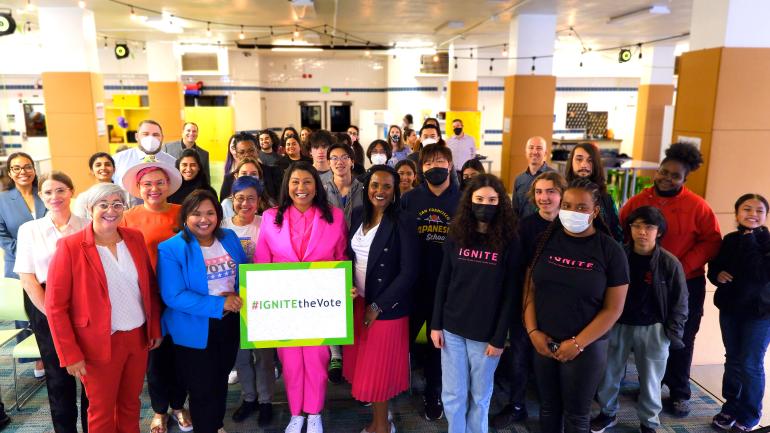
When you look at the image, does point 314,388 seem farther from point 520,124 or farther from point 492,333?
point 520,124

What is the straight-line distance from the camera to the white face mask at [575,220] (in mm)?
2734

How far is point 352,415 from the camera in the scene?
3799mm

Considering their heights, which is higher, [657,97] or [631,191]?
[657,97]

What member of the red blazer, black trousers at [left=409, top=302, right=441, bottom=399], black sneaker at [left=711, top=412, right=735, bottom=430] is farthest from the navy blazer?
black sneaker at [left=711, top=412, right=735, bottom=430]

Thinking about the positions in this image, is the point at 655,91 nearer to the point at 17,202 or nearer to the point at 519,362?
the point at 519,362

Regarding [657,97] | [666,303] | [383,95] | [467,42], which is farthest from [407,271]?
[383,95]

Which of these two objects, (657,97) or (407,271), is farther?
(657,97)

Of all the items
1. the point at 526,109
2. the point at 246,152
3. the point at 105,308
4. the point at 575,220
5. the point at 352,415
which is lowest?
the point at 352,415

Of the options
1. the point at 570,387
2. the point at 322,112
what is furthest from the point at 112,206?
the point at 322,112

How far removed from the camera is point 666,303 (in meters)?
3.29

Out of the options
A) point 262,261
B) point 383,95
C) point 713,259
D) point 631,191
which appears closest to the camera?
point 262,261

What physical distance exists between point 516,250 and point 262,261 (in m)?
1.56

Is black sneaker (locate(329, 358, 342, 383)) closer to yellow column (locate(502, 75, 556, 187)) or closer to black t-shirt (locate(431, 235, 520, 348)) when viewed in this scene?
black t-shirt (locate(431, 235, 520, 348))

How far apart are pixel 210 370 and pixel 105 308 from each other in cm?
72
